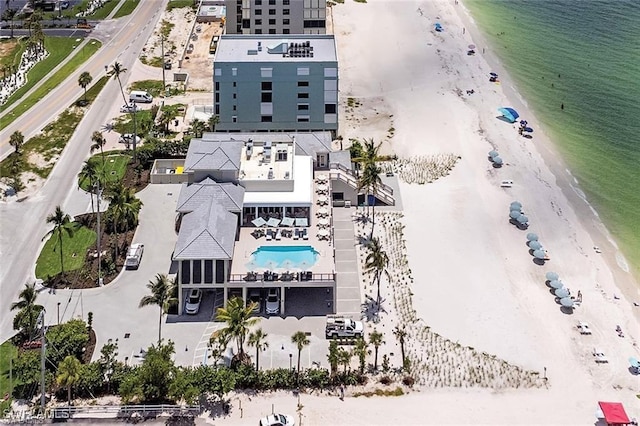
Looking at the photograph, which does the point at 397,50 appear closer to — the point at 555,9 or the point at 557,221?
the point at 555,9

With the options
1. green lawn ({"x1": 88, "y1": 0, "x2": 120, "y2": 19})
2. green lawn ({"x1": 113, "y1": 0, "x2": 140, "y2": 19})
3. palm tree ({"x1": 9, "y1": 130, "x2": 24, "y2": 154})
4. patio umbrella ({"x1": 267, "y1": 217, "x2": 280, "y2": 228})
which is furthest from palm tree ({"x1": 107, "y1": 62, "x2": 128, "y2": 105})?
patio umbrella ({"x1": 267, "y1": 217, "x2": 280, "y2": 228})

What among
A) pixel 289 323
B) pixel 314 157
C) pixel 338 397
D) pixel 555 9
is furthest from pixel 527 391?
pixel 555 9

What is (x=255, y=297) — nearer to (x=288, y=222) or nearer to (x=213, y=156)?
(x=288, y=222)

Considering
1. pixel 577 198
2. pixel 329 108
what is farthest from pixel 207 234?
pixel 577 198

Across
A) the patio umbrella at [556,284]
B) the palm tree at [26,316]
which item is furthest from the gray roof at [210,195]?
the patio umbrella at [556,284]

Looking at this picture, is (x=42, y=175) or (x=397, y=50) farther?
(x=397, y=50)

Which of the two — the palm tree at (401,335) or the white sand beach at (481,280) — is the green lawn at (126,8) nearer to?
the white sand beach at (481,280)
